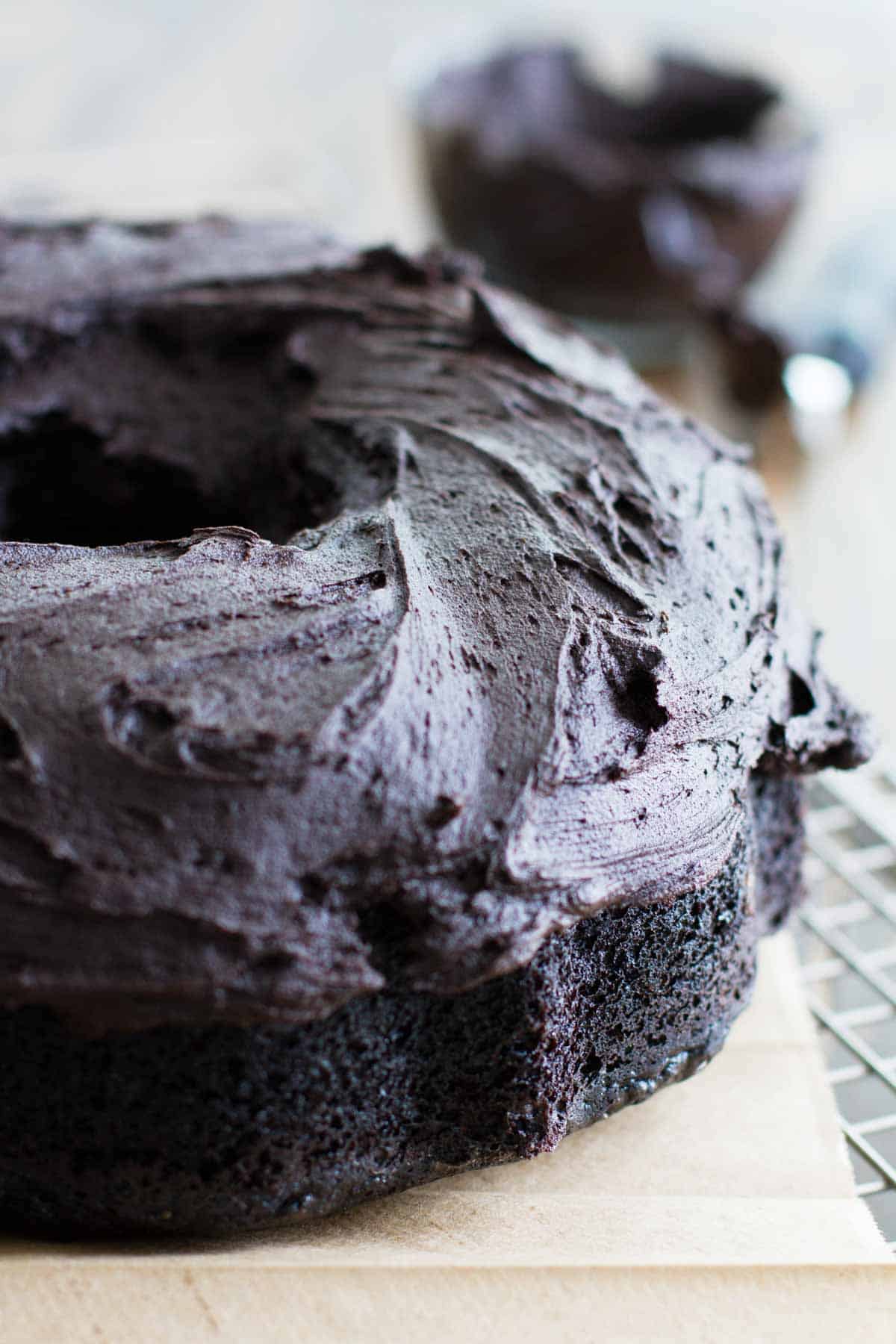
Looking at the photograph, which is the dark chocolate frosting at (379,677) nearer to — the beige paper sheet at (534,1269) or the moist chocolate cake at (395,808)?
the moist chocolate cake at (395,808)

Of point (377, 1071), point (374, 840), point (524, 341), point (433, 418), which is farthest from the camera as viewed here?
point (524, 341)

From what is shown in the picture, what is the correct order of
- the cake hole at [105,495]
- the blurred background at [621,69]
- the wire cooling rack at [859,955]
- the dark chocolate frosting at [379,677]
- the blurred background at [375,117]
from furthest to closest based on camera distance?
the blurred background at [375,117], the blurred background at [621,69], the cake hole at [105,495], the wire cooling rack at [859,955], the dark chocolate frosting at [379,677]

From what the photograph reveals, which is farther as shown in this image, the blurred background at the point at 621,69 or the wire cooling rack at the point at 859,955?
the blurred background at the point at 621,69

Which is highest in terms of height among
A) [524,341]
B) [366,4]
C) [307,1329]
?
[366,4]

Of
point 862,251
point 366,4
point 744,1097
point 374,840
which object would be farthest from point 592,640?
point 366,4

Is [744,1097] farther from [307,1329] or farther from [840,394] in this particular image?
[840,394]

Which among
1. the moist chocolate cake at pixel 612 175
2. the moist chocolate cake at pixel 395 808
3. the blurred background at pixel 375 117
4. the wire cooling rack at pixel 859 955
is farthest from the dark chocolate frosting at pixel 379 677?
the moist chocolate cake at pixel 612 175

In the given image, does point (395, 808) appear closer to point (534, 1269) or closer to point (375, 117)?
point (534, 1269)

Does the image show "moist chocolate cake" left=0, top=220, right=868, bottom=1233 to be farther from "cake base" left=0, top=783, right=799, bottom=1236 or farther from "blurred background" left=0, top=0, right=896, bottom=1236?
"blurred background" left=0, top=0, right=896, bottom=1236
